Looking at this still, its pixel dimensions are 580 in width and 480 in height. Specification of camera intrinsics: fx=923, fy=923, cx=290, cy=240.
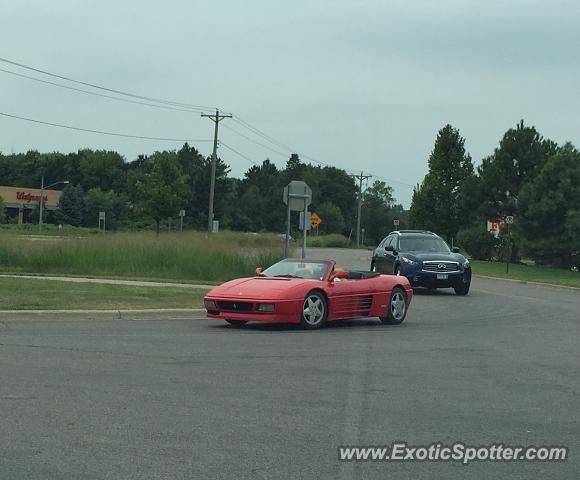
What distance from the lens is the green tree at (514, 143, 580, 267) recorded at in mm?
49250

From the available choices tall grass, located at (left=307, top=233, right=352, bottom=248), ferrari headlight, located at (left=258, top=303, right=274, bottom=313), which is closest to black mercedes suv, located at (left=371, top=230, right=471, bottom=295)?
ferrari headlight, located at (left=258, top=303, right=274, bottom=313)

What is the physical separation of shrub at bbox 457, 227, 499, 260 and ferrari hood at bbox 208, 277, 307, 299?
4300 centimetres

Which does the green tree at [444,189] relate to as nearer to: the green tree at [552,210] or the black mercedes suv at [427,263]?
the green tree at [552,210]

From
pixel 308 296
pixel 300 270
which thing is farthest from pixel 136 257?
pixel 308 296

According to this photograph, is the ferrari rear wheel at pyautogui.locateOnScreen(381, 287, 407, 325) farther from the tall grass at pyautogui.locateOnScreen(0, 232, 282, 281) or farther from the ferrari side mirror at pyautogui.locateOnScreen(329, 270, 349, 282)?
the tall grass at pyautogui.locateOnScreen(0, 232, 282, 281)

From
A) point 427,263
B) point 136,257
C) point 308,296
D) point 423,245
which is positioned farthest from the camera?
point 136,257

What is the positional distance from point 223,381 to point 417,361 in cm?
293

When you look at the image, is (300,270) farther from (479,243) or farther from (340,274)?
(479,243)

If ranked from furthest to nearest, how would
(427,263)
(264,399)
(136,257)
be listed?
(136,257) → (427,263) → (264,399)

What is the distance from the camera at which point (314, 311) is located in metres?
14.7

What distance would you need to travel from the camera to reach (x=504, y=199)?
57594 millimetres

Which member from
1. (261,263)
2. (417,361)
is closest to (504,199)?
(261,263)

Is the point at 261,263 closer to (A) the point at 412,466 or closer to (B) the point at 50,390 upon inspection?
(B) the point at 50,390

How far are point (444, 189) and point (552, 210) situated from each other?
1366 cm
